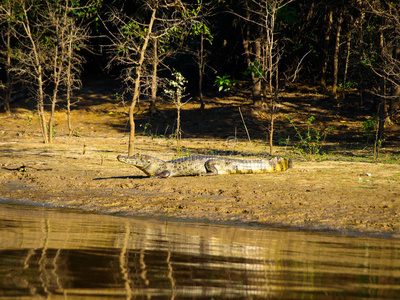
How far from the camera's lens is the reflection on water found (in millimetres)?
3172

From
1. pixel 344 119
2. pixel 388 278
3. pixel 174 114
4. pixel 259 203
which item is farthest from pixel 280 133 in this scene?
pixel 388 278

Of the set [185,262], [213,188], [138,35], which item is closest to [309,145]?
[213,188]

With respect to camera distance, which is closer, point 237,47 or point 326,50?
point 326,50

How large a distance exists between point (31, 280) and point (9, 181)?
24.0 ft

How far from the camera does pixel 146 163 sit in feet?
31.9

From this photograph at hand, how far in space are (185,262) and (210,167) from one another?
19.7ft

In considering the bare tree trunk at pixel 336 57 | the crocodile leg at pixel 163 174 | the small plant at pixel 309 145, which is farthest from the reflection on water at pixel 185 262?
the bare tree trunk at pixel 336 57

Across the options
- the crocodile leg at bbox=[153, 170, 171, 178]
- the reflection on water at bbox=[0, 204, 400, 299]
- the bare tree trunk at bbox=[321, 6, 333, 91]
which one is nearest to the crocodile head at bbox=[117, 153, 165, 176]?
the crocodile leg at bbox=[153, 170, 171, 178]

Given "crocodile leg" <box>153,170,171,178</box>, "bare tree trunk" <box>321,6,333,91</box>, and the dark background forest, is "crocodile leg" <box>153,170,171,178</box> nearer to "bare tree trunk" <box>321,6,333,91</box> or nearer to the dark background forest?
the dark background forest

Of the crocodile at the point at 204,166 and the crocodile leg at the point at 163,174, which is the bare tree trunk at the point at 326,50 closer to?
the crocodile at the point at 204,166

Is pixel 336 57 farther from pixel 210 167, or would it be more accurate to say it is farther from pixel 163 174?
pixel 163 174

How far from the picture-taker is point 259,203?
752 centimetres

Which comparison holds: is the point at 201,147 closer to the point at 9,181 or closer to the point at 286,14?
the point at 9,181

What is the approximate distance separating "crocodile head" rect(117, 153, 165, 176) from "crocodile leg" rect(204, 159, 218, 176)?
952mm
